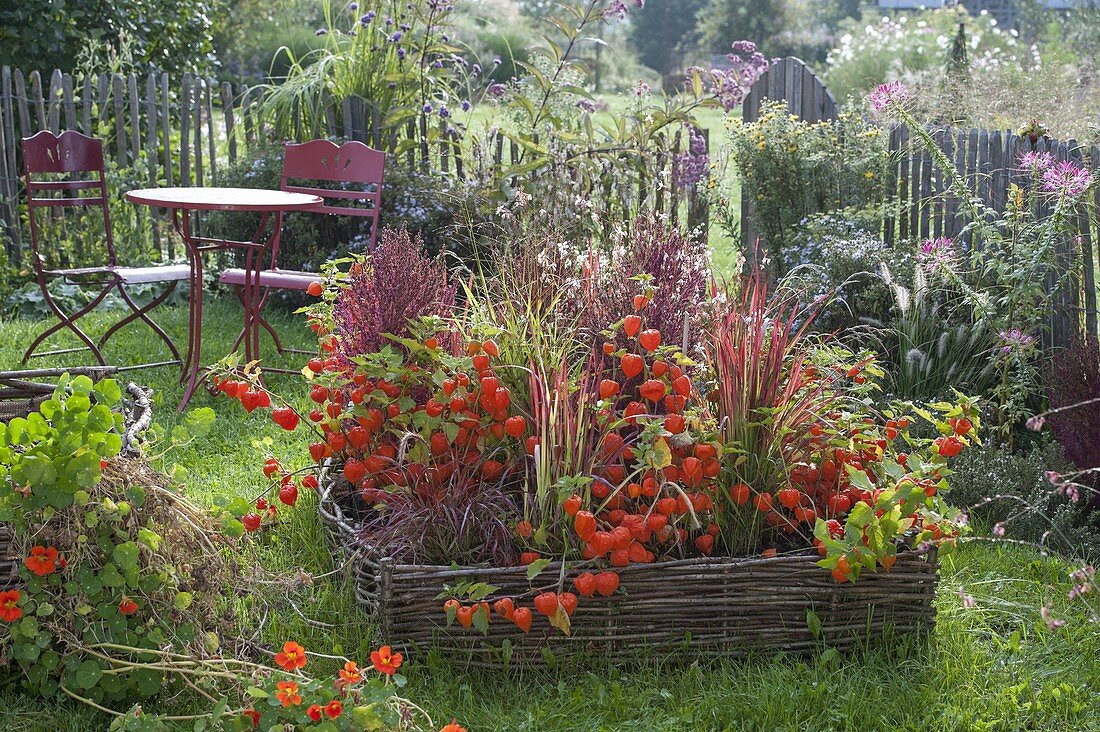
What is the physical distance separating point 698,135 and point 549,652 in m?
5.03

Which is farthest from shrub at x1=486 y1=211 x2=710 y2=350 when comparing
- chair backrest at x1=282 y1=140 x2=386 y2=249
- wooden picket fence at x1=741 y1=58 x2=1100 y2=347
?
chair backrest at x1=282 y1=140 x2=386 y2=249

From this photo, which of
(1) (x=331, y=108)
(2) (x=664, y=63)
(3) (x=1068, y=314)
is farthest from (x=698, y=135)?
(2) (x=664, y=63)

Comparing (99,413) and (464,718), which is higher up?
(99,413)

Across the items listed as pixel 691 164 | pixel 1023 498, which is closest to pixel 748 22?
pixel 691 164

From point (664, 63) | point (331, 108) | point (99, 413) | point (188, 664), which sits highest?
point (664, 63)

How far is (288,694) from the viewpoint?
1946 millimetres

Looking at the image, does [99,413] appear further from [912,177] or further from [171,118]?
[171,118]

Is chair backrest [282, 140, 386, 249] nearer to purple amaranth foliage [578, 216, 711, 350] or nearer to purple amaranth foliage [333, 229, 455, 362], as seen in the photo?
purple amaranth foliage [333, 229, 455, 362]

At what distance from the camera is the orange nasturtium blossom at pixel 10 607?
83.3 inches

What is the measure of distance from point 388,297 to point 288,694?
1.19 m

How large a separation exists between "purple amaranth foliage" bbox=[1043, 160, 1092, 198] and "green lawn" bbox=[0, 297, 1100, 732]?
1.54m

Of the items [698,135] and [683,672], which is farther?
[698,135]

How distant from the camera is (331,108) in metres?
6.70

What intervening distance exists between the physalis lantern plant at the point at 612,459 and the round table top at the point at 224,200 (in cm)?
161
